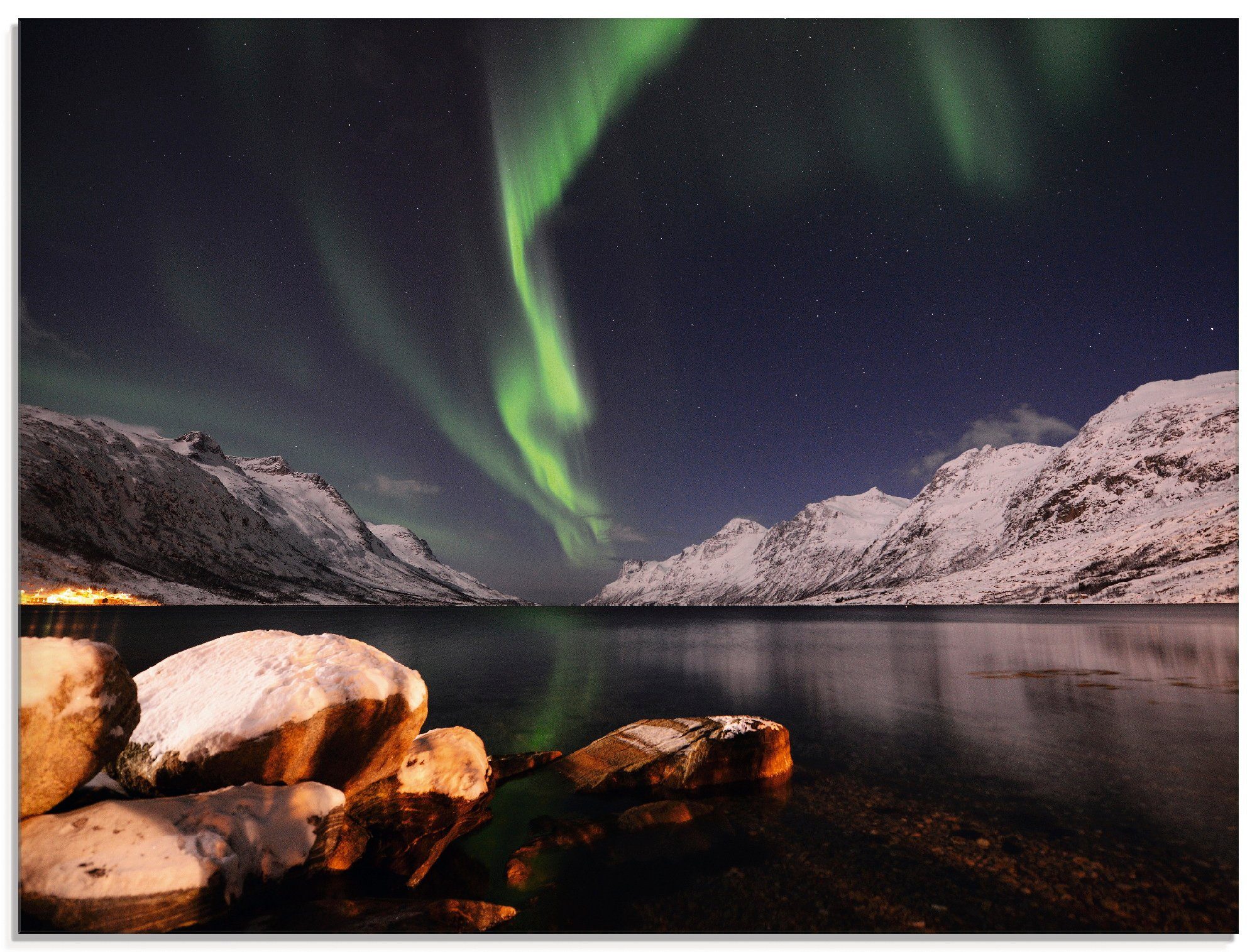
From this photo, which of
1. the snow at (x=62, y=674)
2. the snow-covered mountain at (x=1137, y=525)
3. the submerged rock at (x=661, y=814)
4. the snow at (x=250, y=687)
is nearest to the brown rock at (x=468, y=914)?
the snow at (x=250, y=687)

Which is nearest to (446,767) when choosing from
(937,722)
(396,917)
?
(396,917)

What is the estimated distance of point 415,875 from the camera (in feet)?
23.1

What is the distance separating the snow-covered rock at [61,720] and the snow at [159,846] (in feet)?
1.03

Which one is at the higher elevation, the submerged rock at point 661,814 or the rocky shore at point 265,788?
the rocky shore at point 265,788

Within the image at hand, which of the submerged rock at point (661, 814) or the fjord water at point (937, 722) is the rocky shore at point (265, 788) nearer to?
the submerged rock at point (661, 814)

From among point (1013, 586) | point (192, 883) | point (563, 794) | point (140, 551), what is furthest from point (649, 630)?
point (140, 551)

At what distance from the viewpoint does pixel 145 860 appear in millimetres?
5195

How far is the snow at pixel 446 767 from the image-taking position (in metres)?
9.09

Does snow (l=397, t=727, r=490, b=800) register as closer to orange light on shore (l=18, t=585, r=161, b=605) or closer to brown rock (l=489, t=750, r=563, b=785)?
brown rock (l=489, t=750, r=563, b=785)

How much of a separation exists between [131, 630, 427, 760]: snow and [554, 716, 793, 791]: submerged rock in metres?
4.20

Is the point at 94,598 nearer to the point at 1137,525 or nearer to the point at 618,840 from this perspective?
the point at 618,840
